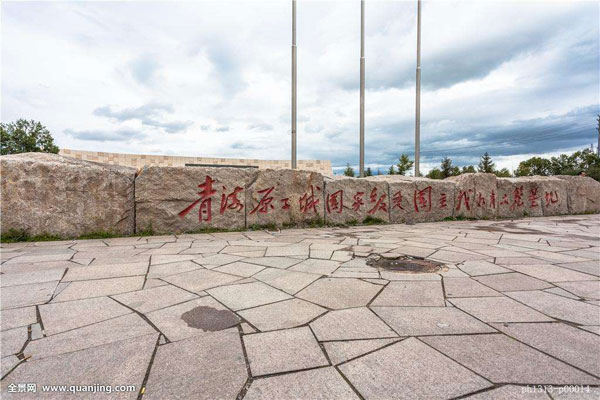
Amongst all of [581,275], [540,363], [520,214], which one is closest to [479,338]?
[540,363]

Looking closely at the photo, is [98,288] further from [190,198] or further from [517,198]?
[517,198]

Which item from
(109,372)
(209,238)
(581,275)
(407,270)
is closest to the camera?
(109,372)

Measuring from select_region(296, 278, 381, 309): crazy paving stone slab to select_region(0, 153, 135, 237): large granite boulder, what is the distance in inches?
151

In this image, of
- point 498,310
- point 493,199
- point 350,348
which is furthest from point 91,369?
point 493,199

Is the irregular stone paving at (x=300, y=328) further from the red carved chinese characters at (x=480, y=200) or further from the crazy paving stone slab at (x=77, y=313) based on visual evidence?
the red carved chinese characters at (x=480, y=200)

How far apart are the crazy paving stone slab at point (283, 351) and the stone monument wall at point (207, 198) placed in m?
3.89

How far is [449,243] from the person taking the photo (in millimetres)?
3914

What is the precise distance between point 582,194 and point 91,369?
1302 cm

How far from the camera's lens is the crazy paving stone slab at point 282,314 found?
154 centimetres

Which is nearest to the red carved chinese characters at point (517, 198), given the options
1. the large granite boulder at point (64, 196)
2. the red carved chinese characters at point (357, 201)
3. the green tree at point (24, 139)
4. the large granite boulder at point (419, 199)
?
the large granite boulder at point (419, 199)

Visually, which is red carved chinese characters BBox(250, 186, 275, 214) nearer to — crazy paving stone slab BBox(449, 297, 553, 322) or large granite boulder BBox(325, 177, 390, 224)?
large granite boulder BBox(325, 177, 390, 224)

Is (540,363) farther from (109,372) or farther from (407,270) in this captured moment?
(109,372)

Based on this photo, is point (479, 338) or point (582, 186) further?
point (582, 186)

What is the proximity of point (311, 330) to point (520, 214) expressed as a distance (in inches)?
358
